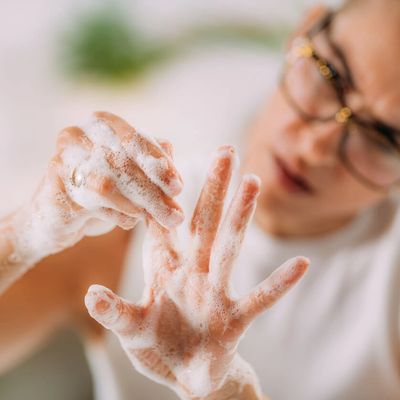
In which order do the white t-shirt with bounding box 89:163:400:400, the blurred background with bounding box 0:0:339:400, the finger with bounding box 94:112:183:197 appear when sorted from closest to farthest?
the finger with bounding box 94:112:183:197, the white t-shirt with bounding box 89:163:400:400, the blurred background with bounding box 0:0:339:400

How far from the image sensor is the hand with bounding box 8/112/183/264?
0.38 m

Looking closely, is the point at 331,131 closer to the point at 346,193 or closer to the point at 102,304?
the point at 346,193

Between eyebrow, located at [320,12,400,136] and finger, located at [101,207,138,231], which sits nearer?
finger, located at [101,207,138,231]

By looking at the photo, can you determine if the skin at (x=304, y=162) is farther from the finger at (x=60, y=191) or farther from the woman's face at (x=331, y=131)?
the finger at (x=60, y=191)

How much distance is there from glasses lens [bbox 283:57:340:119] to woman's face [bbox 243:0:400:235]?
15mm

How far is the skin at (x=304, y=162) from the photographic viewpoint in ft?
2.17

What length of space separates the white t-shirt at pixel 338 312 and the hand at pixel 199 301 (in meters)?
0.29

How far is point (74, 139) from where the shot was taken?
0.41 metres

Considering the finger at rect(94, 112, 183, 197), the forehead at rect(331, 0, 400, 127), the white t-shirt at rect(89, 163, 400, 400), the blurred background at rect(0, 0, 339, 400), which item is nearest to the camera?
the finger at rect(94, 112, 183, 197)

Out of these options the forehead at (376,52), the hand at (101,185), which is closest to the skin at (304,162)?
the forehead at (376,52)

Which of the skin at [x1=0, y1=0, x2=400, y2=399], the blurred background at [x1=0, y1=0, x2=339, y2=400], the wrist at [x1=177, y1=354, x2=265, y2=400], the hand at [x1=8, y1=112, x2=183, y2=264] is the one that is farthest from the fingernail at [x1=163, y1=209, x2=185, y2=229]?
the blurred background at [x1=0, y1=0, x2=339, y2=400]

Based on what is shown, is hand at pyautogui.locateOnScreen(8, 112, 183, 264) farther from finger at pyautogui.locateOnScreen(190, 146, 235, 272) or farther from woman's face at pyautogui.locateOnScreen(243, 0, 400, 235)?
woman's face at pyautogui.locateOnScreen(243, 0, 400, 235)

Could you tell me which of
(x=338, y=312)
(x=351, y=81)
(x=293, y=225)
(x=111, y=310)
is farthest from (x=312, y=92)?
(x=111, y=310)

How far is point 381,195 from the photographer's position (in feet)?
2.67
